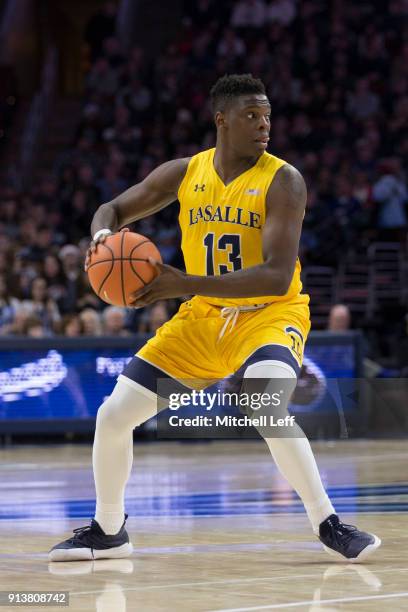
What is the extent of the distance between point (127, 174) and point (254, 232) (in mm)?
15413

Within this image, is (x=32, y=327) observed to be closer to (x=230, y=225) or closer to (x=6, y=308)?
(x=6, y=308)

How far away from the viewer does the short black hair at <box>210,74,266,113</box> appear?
6.73 meters

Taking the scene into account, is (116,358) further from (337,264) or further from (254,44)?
(254,44)

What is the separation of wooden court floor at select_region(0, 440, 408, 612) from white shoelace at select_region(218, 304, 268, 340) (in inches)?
45.1

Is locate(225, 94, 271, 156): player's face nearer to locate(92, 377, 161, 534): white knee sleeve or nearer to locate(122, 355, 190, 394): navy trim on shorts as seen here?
locate(122, 355, 190, 394): navy trim on shorts

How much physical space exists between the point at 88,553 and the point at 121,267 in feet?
5.08

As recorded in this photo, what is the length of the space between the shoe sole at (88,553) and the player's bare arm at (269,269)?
54.4 inches

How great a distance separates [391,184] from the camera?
1859 centimetres

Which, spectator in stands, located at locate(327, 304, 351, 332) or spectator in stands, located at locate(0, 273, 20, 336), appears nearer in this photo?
spectator in stands, located at locate(327, 304, 351, 332)

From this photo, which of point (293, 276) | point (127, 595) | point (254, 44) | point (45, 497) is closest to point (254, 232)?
point (293, 276)

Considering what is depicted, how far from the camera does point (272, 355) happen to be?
6.48 metres

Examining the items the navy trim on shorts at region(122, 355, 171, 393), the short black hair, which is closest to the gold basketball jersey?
the short black hair

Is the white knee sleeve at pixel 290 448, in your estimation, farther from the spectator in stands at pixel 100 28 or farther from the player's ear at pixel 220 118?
the spectator in stands at pixel 100 28

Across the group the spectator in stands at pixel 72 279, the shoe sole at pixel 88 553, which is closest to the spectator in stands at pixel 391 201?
the spectator in stands at pixel 72 279
